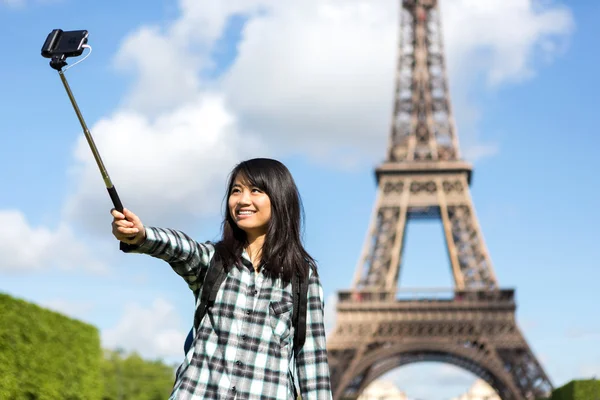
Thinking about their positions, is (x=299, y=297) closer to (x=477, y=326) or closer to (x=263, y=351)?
(x=263, y=351)

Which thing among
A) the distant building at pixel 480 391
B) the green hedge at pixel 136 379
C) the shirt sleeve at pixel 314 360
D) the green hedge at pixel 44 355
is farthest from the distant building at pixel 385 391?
the shirt sleeve at pixel 314 360

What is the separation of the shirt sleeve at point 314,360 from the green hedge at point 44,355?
10.5 metres

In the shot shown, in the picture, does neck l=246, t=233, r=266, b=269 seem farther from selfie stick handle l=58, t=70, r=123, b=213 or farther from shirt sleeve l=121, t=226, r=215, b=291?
selfie stick handle l=58, t=70, r=123, b=213

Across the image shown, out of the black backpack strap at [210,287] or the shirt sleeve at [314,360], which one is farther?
the shirt sleeve at [314,360]

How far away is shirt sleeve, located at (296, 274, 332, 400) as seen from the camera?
11.7 ft

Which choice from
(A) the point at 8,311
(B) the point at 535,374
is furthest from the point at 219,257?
(B) the point at 535,374

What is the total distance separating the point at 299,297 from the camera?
3.58 metres

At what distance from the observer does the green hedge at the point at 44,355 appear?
13.4m

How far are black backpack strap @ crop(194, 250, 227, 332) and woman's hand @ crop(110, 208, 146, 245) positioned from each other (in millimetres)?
407

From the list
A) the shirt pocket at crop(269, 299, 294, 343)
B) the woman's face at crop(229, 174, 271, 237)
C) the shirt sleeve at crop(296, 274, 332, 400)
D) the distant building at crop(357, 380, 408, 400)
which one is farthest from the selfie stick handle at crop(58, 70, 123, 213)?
the distant building at crop(357, 380, 408, 400)

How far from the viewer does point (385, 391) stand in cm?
8594

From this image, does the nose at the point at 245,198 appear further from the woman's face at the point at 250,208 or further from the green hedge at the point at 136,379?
the green hedge at the point at 136,379

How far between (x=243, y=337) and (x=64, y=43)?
1.27 meters

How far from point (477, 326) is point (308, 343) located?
132 ft
